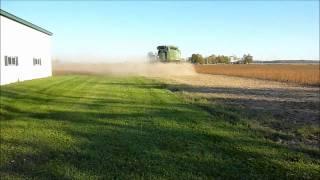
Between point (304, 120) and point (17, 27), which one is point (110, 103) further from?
point (17, 27)

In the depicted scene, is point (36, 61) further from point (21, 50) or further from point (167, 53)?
point (167, 53)

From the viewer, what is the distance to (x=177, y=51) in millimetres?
62562

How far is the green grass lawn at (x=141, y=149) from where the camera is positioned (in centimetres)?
745

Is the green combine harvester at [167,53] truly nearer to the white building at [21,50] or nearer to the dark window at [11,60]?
the white building at [21,50]

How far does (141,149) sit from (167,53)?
51.2 m

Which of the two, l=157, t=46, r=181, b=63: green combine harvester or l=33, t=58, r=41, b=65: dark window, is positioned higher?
l=157, t=46, r=181, b=63: green combine harvester

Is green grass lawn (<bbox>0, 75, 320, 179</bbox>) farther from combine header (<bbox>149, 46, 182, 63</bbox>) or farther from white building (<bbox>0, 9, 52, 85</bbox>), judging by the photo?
combine header (<bbox>149, 46, 182, 63</bbox>)

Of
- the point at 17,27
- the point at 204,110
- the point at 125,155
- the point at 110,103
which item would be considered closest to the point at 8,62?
the point at 17,27

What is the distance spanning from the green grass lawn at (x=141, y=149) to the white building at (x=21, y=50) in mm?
18166

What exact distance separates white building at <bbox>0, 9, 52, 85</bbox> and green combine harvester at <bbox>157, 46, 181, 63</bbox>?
604 inches

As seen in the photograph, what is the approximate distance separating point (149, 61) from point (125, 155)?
52.9 m

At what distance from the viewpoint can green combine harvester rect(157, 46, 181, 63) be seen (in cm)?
5994

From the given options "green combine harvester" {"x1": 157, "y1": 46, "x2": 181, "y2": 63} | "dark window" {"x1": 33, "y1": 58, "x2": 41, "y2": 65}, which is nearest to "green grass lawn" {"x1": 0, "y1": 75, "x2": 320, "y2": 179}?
"dark window" {"x1": 33, "y1": 58, "x2": 41, "y2": 65}

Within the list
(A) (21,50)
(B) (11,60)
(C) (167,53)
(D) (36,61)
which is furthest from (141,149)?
(C) (167,53)
